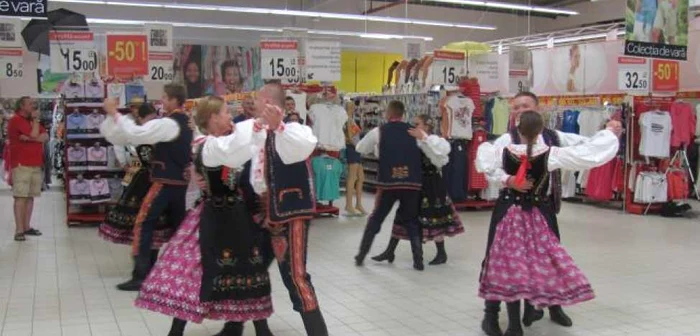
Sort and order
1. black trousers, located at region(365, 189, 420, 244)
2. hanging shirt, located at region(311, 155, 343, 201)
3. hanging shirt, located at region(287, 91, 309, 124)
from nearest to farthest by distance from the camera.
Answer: black trousers, located at region(365, 189, 420, 244)
hanging shirt, located at region(287, 91, 309, 124)
hanging shirt, located at region(311, 155, 343, 201)

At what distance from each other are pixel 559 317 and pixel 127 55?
6.83m

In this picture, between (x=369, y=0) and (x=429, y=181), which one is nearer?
(x=429, y=181)

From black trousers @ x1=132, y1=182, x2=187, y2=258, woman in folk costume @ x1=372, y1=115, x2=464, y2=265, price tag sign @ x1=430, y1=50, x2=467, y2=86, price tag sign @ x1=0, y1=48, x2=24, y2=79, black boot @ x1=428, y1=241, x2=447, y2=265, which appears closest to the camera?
black trousers @ x1=132, y1=182, x2=187, y2=258

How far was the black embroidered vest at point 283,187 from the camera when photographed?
3473 millimetres

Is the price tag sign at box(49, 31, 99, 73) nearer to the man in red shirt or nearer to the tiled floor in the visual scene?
the man in red shirt

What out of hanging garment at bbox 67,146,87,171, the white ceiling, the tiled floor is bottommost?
the tiled floor

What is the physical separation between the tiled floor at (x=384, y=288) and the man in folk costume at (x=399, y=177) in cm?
35

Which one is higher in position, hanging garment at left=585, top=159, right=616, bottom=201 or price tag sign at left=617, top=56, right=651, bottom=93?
price tag sign at left=617, top=56, right=651, bottom=93

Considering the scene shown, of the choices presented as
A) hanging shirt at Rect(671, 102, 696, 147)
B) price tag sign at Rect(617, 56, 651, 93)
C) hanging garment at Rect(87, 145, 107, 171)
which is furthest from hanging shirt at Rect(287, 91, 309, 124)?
hanging shirt at Rect(671, 102, 696, 147)

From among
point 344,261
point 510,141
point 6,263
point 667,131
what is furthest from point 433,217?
point 667,131

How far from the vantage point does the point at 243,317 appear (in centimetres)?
369

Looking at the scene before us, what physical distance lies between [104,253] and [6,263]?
3.01ft

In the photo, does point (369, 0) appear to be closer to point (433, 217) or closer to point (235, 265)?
point (433, 217)

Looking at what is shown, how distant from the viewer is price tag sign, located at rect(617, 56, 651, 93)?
1024 cm
